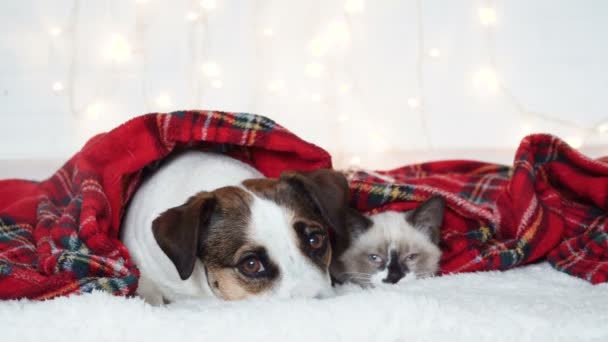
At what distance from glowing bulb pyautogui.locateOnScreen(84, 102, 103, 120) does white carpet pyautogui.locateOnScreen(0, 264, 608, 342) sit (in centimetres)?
189

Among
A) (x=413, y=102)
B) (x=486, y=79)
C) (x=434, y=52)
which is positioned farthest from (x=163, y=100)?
(x=486, y=79)

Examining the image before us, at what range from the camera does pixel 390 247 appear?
1869mm

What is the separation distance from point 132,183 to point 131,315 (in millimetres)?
767

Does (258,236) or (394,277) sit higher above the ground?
(258,236)

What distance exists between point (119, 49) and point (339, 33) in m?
1.11

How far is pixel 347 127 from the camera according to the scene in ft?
10.9

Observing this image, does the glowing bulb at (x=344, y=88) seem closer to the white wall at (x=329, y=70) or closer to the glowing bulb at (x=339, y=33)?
the white wall at (x=329, y=70)

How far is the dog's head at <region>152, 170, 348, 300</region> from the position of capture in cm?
146

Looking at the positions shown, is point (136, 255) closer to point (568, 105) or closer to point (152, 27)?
point (152, 27)

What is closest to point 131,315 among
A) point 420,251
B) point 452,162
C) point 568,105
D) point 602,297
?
point 420,251

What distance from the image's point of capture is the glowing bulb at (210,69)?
3.15m

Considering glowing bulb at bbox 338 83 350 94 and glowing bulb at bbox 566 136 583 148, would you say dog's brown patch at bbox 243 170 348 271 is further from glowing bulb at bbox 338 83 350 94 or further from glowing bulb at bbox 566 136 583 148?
glowing bulb at bbox 566 136 583 148

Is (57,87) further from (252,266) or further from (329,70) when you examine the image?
(252,266)

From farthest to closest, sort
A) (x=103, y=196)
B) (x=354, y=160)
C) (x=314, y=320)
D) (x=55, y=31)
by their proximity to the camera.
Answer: (x=354, y=160)
(x=55, y=31)
(x=103, y=196)
(x=314, y=320)
